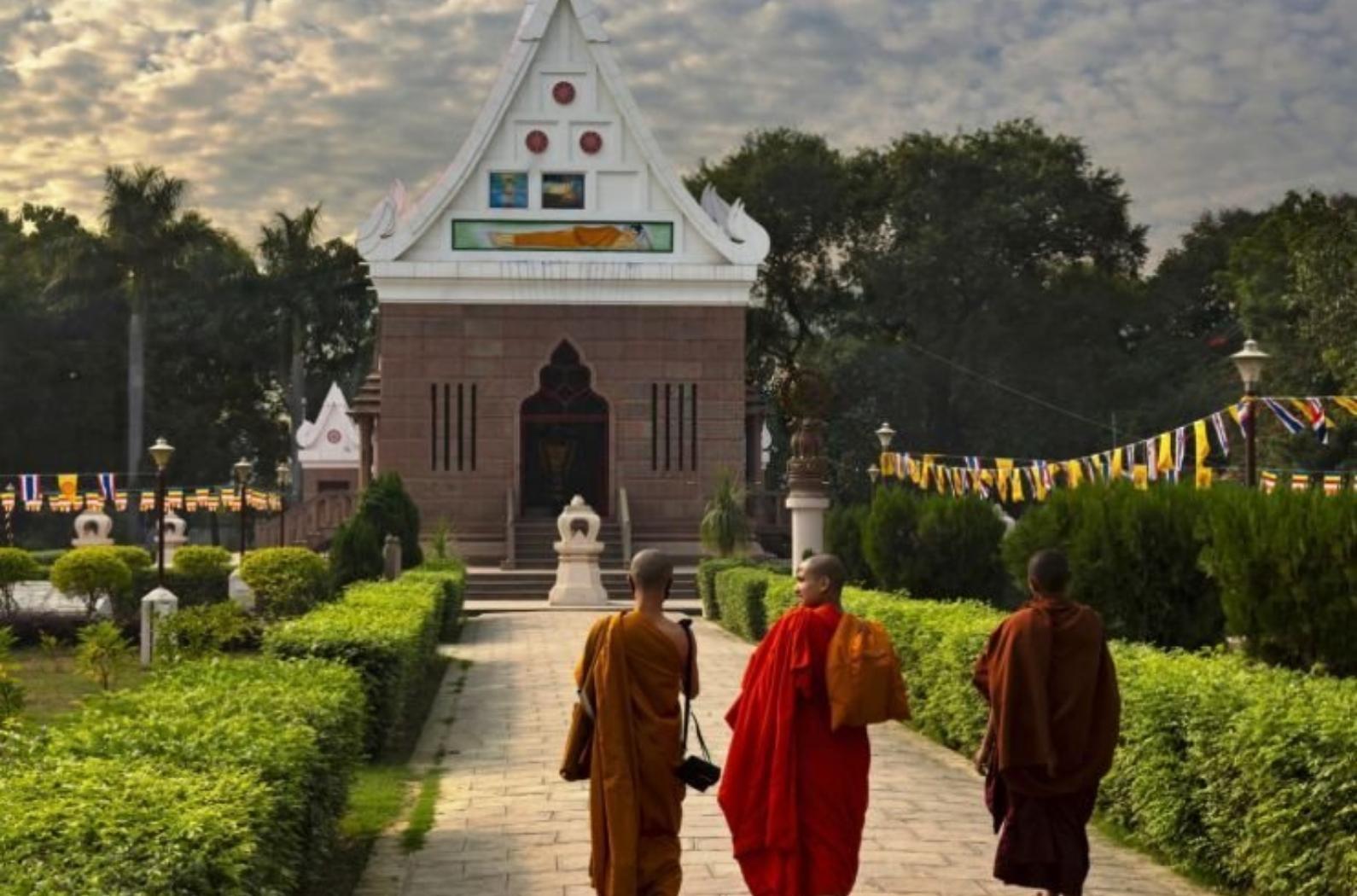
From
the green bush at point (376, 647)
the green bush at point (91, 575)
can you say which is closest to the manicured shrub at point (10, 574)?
the green bush at point (91, 575)

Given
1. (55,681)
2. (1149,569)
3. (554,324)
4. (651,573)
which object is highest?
(554,324)

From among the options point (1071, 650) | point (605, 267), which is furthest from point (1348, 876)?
point (605, 267)

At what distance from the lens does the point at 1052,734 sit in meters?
6.55

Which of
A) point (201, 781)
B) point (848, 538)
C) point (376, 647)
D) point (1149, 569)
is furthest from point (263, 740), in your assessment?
point (848, 538)

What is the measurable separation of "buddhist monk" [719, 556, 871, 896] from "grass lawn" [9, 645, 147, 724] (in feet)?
28.8

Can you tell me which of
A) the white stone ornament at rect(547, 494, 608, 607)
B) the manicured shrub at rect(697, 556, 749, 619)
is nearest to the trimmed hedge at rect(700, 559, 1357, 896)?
the manicured shrub at rect(697, 556, 749, 619)

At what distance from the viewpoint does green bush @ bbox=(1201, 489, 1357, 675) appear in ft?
27.5

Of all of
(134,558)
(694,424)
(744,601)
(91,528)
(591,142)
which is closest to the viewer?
(744,601)

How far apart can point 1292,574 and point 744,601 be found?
1211cm

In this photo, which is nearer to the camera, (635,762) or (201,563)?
(635,762)

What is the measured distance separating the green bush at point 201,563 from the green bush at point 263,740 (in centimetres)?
1576

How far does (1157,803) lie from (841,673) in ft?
7.28

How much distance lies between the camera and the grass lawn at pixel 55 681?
1487 centimetres

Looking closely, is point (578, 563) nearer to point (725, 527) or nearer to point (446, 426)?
point (725, 527)
